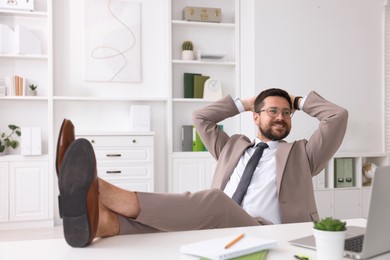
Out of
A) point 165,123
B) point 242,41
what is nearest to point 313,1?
point 242,41

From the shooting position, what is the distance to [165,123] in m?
4.72

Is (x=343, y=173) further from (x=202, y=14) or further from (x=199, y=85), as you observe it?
(x=202, y=14)

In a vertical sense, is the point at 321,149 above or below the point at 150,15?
below

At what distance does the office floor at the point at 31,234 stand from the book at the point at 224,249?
2.90m

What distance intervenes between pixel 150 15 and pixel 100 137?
1.49 m

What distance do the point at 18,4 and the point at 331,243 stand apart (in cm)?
408

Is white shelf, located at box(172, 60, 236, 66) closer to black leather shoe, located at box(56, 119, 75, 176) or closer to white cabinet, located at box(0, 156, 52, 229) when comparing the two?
white cabinet, located at box(0, 156, 52, 229)

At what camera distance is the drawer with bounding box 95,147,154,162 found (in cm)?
418

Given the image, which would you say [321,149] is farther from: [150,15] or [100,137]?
[150,15]

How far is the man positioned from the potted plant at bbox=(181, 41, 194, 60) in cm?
210

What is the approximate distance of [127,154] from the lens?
13.9ft

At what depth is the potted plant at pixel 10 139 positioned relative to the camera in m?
4.25

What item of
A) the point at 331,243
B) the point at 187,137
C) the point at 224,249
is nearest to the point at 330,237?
the point at 331,243

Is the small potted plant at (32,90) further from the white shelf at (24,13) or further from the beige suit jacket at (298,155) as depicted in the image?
the beige suit jacket at (298,155)
